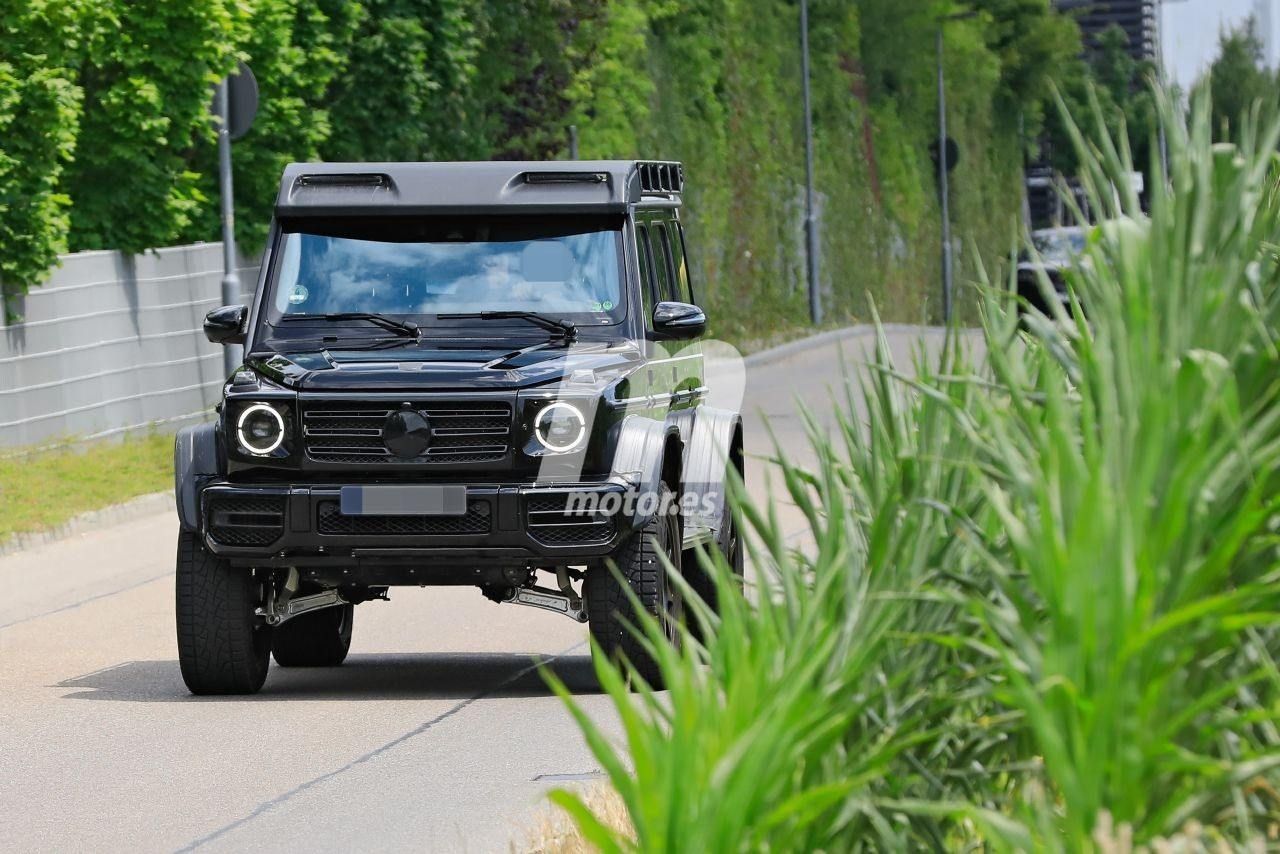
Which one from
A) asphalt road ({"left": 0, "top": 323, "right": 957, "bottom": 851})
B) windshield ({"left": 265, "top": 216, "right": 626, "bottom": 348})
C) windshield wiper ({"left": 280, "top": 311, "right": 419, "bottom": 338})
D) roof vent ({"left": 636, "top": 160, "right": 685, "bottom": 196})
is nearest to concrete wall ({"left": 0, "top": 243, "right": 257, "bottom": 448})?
asphalt road ({"left": 0, "top": 323, "right": 957, "bottom": 851})

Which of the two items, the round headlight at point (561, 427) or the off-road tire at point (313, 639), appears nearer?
the round headlight at point (561, 427)

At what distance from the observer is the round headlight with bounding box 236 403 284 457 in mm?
9727

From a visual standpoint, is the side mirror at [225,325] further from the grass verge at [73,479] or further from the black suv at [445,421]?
the grass verge at [73,479]

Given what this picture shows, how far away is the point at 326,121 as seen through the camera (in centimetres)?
2816

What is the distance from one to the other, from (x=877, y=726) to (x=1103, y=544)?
2.83 ft

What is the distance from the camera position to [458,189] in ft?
35.3

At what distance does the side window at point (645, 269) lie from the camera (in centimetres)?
1078

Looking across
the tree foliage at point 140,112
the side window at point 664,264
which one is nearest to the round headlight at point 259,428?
the side window at point 664,264

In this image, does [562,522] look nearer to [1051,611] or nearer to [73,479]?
[1051,611]

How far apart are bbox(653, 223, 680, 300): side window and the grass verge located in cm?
629

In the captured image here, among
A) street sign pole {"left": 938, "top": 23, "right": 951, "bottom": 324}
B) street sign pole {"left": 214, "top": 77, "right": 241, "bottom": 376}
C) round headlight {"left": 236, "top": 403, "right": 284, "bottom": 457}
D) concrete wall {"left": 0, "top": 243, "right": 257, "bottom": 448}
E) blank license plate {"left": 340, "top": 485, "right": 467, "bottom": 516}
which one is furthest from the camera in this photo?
street sign pole {"left": 938, "top": 23, "right": 951, "bottom": 324}

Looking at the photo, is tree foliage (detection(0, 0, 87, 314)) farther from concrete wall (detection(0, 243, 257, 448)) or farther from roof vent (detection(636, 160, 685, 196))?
roof vent (detection(636, 160, 685, 196))

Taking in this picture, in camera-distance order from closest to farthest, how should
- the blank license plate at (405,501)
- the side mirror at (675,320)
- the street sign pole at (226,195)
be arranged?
the blank license plate at (405,501), the side mirror at (675,320), the street sign pole at (226,195)

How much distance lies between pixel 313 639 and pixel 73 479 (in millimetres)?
8405
